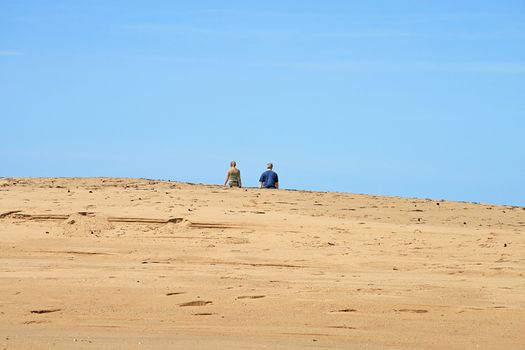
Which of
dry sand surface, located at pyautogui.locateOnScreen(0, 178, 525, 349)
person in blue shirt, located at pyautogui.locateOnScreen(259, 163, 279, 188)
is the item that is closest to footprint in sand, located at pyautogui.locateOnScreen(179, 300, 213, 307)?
dry sand surface, located at pyautogui.locateOnScreen(0, 178, 525, 349)

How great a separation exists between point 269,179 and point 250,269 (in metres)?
8.18

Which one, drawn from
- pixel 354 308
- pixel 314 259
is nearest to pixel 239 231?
pixel 314 259

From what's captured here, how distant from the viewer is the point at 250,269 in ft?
42.4

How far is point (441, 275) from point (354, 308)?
300cm

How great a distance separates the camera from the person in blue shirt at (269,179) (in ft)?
68.9

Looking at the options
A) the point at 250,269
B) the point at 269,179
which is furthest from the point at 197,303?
the point at 269,179

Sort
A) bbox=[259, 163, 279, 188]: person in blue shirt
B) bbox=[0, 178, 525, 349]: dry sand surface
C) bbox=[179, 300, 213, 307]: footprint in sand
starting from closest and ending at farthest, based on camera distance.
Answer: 1. bbox=[0, 178, 525, 349]: dry sand surface
2. bbox=[179, 300, 213, 307]: footprint in sand
3. bbox=[259, 163, 279, 188]: person in blue shirt

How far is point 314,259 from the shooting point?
551 inches

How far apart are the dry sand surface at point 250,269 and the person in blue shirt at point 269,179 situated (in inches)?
36.9

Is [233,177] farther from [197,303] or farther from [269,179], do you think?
[197,303]

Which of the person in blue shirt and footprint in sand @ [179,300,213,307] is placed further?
the person in blue shirt

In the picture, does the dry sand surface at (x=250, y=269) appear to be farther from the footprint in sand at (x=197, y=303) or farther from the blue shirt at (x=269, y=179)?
the blue shirt at (x=269, y=179)

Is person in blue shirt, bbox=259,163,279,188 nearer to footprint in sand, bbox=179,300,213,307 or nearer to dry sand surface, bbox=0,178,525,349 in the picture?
dry sand surface, bbox=0,178,525,349

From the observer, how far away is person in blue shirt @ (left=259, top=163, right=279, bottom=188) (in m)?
21.0
